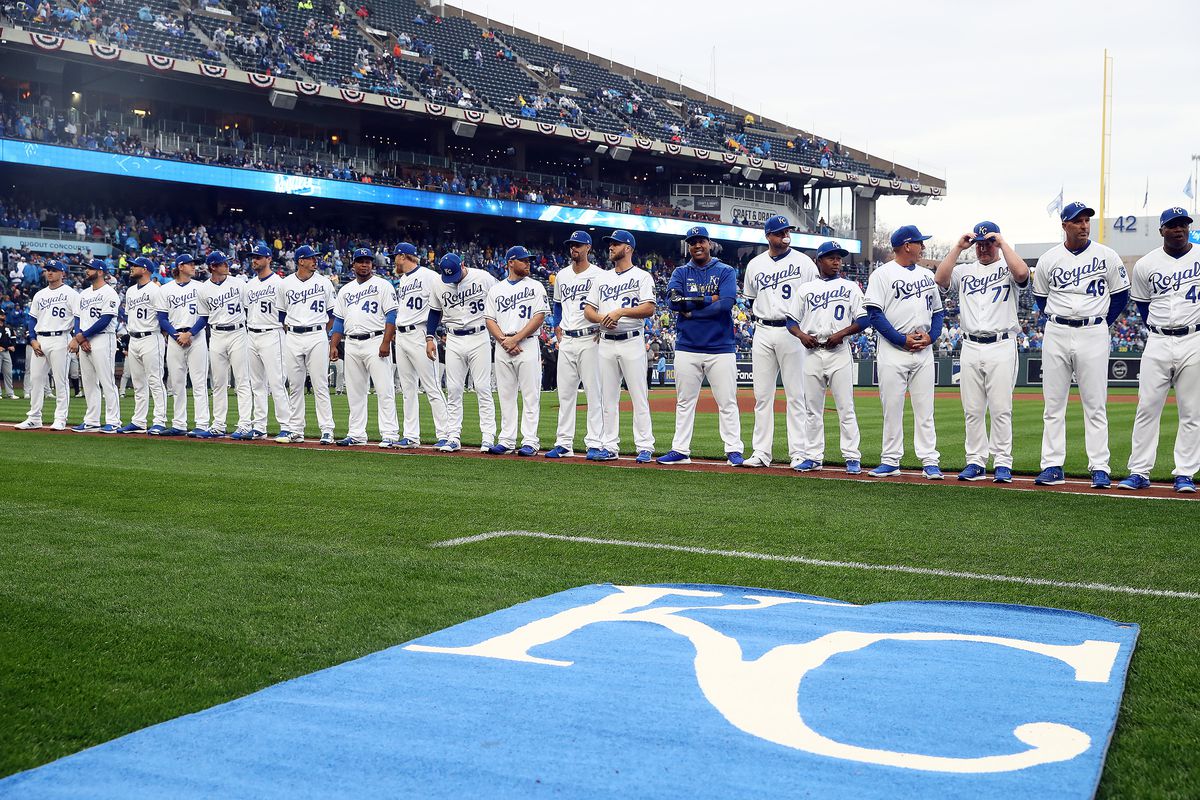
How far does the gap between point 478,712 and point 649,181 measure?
49.5 m

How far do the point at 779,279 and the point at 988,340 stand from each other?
1.91 metres

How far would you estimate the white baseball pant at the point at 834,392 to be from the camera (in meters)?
9.23

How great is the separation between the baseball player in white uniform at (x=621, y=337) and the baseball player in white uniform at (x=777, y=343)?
1.02 meters

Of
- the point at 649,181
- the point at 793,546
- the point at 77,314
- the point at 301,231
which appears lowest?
the point at 793,546

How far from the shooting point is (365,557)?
5.09 metres

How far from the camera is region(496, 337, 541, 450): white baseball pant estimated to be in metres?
10.7

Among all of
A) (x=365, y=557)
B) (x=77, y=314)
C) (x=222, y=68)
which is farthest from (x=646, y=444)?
(x=222, y=68)

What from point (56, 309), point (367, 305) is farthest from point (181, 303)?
point (367, 305)

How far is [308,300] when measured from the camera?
38.5ft

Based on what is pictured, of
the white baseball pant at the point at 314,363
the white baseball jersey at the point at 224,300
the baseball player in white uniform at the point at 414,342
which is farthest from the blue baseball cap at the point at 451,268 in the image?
the white baseball jersey at the point at 224,300

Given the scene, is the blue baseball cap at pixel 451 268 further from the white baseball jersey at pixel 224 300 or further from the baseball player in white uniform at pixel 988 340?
the baseball player in white uniform at pixel 988 340

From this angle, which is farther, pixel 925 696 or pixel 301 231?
pixel 301 231

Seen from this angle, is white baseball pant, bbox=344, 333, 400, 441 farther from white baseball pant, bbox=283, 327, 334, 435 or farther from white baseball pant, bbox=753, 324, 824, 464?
white baseball pant, bbox=753, 324, 824, 464

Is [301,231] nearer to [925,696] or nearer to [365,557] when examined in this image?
[365,557]
